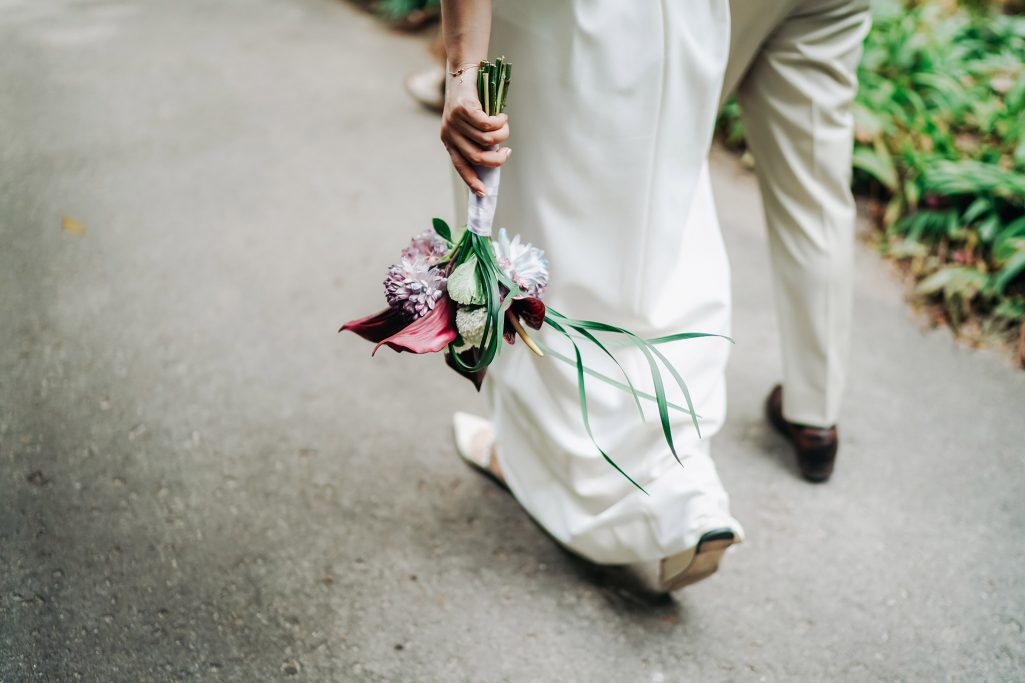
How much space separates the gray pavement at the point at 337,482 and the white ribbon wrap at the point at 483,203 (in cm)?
98

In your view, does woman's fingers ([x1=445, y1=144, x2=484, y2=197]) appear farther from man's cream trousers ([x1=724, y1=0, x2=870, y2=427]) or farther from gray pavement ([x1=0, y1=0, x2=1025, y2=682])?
gray pavement ([x1=0, y1=0, x2=1025, y2=682])

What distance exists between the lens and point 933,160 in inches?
126

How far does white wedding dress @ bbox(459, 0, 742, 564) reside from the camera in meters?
1.30

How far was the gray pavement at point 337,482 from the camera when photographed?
1.71 meters

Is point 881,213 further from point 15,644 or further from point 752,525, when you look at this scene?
point 15,644

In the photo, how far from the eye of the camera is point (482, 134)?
1.19 m

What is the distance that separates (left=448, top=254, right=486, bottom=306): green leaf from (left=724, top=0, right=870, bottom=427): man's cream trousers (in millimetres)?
795

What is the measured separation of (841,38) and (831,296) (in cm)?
63

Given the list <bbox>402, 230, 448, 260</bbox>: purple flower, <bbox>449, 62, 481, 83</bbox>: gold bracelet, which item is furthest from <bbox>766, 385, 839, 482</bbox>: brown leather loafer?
<bbox>449, 62, 481, 83</bbox>: gold bracelet

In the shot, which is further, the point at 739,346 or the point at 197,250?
the point at 197,250

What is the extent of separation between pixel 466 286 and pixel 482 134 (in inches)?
9.6

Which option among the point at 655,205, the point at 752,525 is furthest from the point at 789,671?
the point at 655,205

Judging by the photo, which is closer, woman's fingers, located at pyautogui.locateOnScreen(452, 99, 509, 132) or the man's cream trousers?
woman's fingers, located at pyautogui.locateOnScreen(452, 99, 509, 132)

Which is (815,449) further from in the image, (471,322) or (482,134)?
(482,134)
